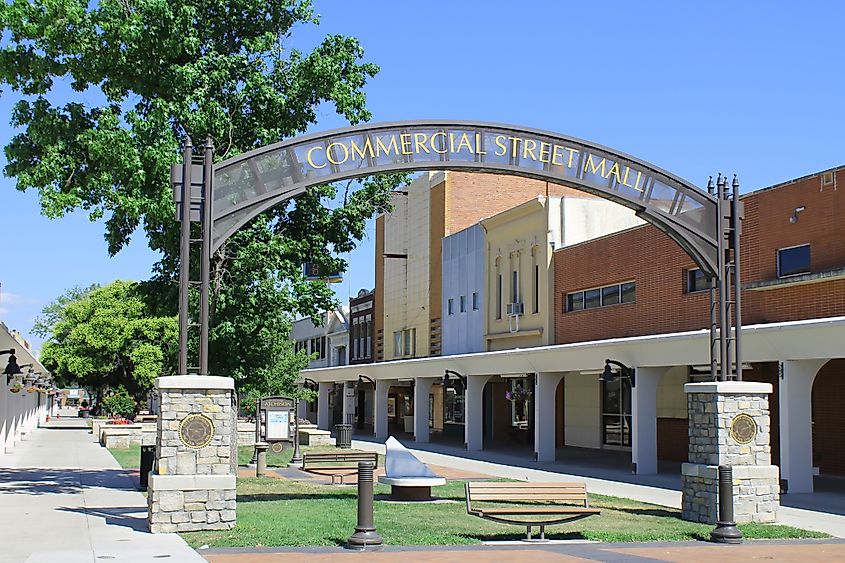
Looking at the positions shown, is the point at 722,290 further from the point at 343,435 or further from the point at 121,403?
the point at 121,403

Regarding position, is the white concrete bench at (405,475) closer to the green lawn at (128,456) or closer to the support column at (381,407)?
the green lawn at (128,456)

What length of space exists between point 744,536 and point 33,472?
18.1 metres

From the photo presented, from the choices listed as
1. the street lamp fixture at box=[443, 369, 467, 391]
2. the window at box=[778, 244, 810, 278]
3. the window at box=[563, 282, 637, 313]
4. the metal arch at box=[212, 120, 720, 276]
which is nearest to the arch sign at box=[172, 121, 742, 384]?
the metal arch at box=[212, 120, 720, 276]

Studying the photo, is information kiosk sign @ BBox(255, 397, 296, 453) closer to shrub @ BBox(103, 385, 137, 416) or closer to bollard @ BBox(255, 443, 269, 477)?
bollard @ BBox(255, 443, 269, 477)

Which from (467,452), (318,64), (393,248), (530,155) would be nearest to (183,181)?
(530,155)

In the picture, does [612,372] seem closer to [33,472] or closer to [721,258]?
[721,258]

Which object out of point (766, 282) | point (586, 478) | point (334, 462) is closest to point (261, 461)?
point (334, 462)

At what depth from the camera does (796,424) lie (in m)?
20.8

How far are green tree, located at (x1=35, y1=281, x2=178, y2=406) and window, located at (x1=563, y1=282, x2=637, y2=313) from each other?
32.3m

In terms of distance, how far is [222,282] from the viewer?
2389cm

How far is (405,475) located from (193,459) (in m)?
5.51

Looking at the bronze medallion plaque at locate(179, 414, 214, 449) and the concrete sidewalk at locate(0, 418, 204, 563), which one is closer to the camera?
the concrete sidewalk at locate(0, 418, 204, 563)

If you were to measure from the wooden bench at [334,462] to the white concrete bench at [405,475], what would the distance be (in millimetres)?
3425

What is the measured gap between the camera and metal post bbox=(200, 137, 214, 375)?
14922mm
